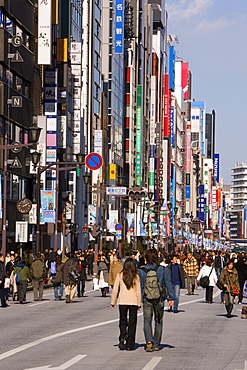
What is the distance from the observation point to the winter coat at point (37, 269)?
3556cm

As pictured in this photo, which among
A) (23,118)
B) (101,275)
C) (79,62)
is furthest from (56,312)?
(79,62)

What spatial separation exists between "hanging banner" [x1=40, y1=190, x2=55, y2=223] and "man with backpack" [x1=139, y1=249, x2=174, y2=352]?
43192 mm

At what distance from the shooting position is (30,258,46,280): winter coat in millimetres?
35562

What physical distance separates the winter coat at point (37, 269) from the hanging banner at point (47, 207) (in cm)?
2554

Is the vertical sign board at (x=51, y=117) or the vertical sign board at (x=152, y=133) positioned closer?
the vertical sign board at (x=51, y=117)

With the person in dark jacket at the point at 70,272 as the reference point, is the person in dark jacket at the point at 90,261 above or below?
below

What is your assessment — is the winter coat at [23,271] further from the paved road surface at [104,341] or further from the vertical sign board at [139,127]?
the vertical sign board at [139,127]

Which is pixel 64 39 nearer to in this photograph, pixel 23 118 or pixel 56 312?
pixel 23 118

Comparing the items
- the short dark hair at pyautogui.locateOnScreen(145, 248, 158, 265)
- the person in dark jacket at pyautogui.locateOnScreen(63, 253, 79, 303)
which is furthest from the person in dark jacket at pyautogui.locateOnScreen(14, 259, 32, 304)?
the short dark hair at pyautogui.locateOnScreen(145, 248, 158, 265)

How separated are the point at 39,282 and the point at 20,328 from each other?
40.6 feet

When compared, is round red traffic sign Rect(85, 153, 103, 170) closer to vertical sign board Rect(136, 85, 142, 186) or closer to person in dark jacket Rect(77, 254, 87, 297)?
person in dark jacket Rect(77, 254, 87, 297)

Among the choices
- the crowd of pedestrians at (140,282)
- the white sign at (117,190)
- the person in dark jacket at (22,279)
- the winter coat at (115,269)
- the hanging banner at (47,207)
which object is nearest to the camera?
the crowd of pedestrians at (140,282)

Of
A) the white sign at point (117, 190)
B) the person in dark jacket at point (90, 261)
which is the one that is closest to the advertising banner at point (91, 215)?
the white sign at point (117, 190)

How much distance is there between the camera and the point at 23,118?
69.2 meters
